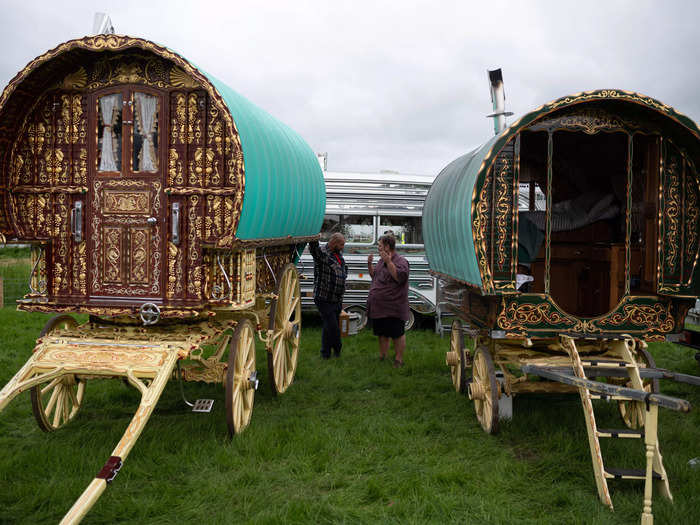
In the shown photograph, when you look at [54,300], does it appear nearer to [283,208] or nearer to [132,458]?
[132,458]

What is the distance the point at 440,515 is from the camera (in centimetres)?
360

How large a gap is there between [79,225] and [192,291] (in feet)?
3.55

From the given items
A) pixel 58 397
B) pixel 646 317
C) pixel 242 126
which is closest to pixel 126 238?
pixel 242 126

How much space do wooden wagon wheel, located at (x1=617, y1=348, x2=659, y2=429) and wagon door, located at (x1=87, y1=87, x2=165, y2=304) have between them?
13.5ft

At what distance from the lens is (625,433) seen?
12.9 feet

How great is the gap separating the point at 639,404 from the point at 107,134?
16.2 feet

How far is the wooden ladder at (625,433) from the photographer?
129 inches

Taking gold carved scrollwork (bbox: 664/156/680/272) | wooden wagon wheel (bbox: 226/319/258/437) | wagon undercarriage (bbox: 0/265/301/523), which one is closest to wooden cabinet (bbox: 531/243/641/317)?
gold carved scrollwork (bbox: 664/156/680/272)

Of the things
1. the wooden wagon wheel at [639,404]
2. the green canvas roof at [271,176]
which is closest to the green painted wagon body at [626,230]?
the wooden wagon wheel at [639,404]

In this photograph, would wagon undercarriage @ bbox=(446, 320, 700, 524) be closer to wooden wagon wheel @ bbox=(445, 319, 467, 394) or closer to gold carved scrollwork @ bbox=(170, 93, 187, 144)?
wooden wagon wheel @ bbox=(445, 319, 467, 394)

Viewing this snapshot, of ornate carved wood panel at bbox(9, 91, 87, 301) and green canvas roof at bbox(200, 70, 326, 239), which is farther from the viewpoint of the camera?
ornate carved wood panel at bbox(9, 91, 87, 301)

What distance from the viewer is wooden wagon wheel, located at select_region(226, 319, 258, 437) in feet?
15.3

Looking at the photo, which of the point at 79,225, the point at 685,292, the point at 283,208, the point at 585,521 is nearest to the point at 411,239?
the point at 283,208

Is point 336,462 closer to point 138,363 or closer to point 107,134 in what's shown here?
point 138,363
